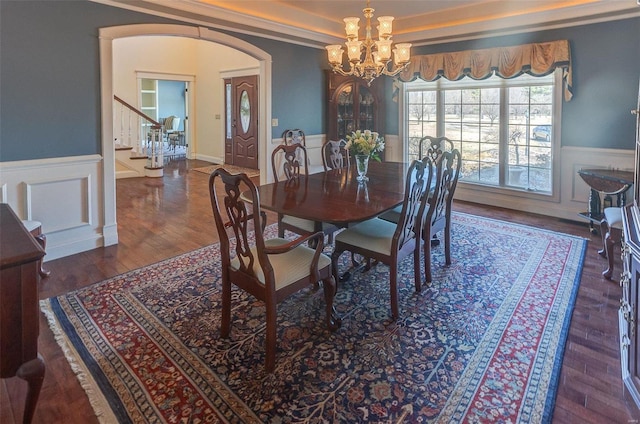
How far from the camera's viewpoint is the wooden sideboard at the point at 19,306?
1.33 meters

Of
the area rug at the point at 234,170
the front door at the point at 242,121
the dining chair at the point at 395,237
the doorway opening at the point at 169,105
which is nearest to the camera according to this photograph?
the dining chair at the point at 395,237

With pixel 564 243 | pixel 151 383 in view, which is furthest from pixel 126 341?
pixel 564 243

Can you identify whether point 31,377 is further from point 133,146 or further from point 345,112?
point 133,146

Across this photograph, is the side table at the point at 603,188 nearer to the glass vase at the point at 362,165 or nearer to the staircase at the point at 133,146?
the glass vase at the point at 362,165

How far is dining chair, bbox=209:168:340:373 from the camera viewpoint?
2.00m

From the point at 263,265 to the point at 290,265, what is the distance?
255 millimetres

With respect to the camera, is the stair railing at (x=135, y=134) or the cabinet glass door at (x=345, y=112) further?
the stair railing at (x=135, y=134)

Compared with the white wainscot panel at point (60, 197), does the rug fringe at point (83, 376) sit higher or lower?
lower

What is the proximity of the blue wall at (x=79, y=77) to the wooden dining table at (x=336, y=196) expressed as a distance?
2053 millimetres

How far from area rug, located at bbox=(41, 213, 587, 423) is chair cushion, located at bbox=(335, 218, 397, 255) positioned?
17.6 inches

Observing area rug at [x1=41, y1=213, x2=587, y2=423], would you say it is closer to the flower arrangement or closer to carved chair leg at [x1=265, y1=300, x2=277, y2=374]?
carved chair leg at [x1=265, y1=300, x2=277, y2=374]

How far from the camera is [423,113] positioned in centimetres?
637

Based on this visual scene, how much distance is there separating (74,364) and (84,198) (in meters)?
Result: 2.17

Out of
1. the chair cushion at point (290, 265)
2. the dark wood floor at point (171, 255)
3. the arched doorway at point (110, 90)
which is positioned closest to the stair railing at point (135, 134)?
the dark wood floor at point (171, 255)
